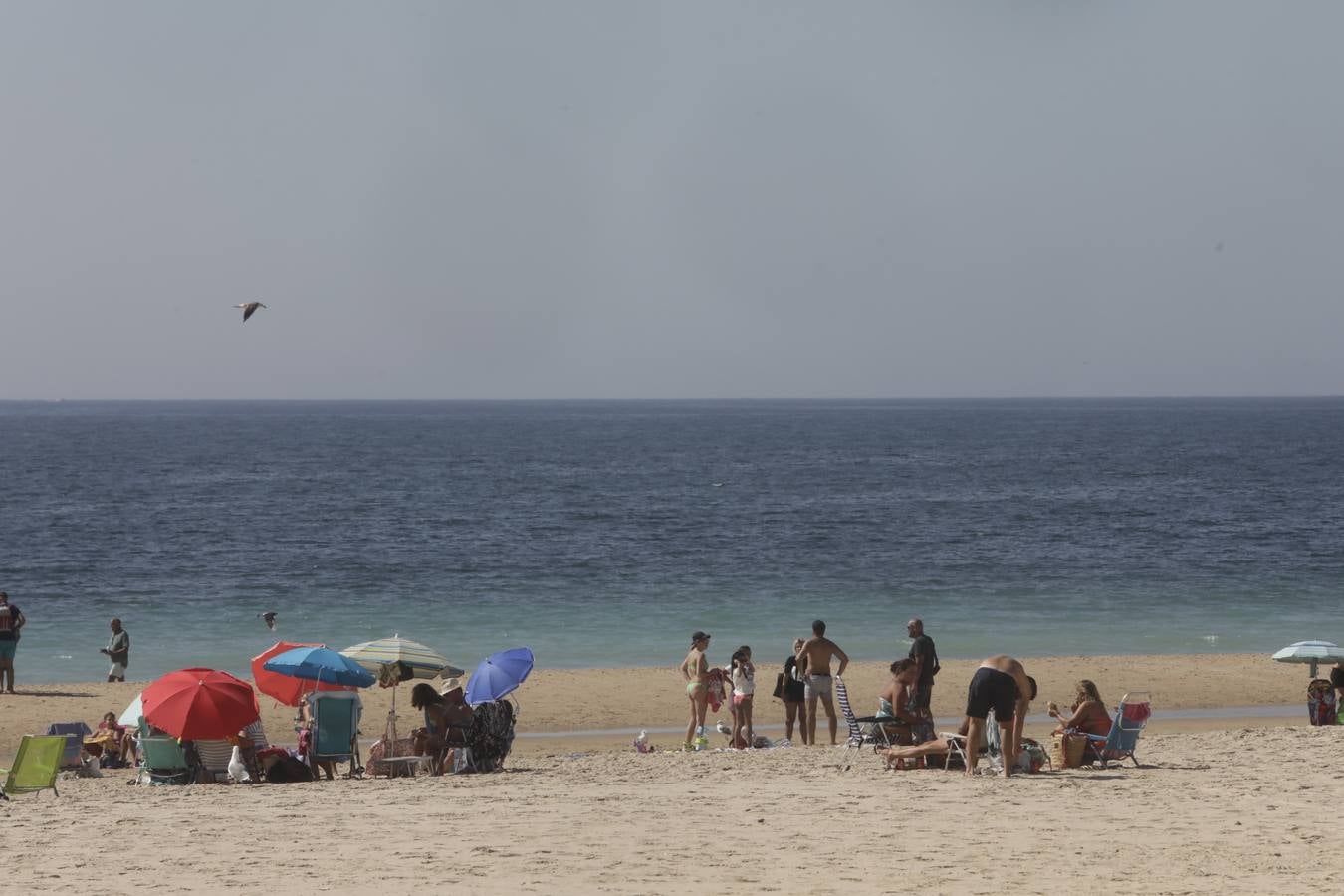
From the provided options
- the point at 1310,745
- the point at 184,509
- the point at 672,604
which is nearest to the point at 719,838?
the point at 1310,745

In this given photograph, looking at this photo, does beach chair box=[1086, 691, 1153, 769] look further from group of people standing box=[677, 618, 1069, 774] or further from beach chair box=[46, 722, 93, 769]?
beach chair box=[46, 722, 93, 769]

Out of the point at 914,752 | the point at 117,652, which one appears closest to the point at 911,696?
the point at 914,752

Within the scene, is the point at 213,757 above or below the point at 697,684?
below

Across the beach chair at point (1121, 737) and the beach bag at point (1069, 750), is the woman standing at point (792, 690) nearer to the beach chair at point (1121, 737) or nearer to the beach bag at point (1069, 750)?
the beach bag at point (1069, 750)

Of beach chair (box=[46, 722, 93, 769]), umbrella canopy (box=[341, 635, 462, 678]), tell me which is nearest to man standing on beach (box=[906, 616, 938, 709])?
umbrella canopy (box=[341, 635, 462, 678])

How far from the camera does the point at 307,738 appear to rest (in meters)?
15.2

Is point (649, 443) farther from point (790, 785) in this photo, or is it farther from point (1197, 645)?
point (790, 785)

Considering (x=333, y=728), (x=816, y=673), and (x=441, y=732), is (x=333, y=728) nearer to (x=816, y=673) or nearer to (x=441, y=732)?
(x=441, y=732)

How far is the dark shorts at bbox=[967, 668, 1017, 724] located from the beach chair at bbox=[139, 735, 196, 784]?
7.44 metres

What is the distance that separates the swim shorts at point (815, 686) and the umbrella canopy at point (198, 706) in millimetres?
6046

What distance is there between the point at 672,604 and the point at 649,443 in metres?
102

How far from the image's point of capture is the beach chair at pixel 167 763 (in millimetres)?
14664

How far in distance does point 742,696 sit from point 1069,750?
400cm

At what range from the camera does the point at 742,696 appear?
16875 mm
